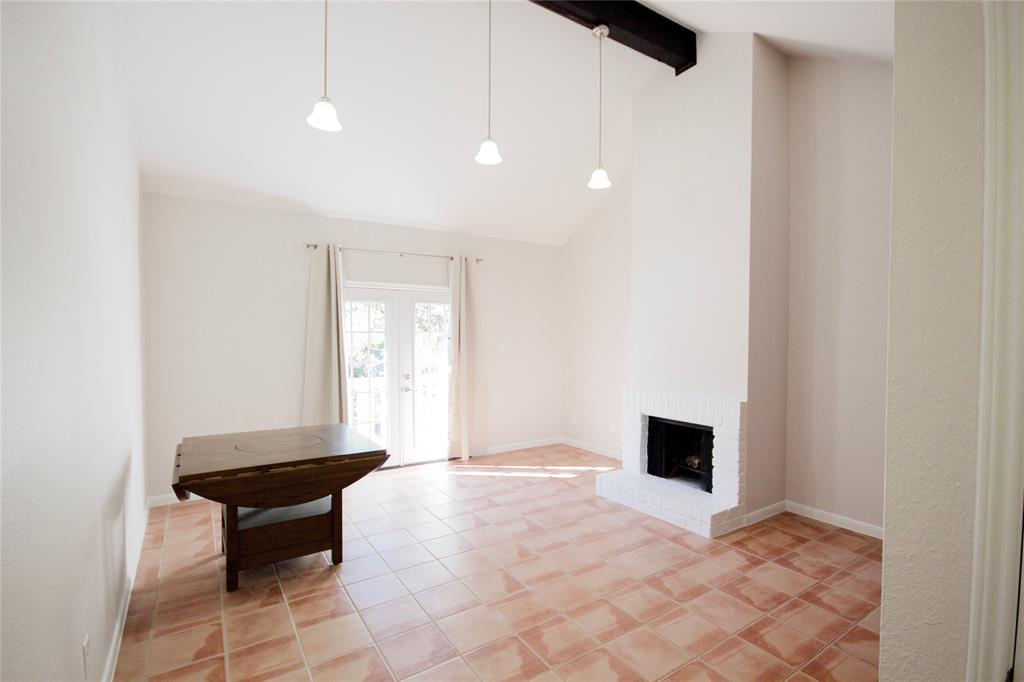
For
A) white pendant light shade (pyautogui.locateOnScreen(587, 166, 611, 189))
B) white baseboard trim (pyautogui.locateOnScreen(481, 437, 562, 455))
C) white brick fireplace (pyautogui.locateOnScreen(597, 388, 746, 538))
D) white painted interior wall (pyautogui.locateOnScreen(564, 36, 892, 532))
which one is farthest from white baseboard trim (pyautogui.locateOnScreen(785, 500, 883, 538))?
white baseboard trim (pyautogui.locateOnScreen(481, 437, 562, 455))

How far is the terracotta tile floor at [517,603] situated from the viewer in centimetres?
209

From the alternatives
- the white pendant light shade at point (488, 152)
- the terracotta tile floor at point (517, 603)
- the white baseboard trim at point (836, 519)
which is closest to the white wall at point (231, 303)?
the terracotta tile floor at point (517, 603)

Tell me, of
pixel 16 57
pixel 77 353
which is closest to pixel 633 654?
pixel 77 353

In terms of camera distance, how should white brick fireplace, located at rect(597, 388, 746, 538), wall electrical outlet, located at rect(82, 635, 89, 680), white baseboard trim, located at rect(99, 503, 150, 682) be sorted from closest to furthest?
wall electrical outlet, located at rect(82, 635, 89, 680) < white baseboard trim, located at rect(99, 503, 150, 682) < white brick fireplace, located at rect(597, 388, 746, 538)

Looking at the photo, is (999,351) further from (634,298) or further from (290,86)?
(290,86)

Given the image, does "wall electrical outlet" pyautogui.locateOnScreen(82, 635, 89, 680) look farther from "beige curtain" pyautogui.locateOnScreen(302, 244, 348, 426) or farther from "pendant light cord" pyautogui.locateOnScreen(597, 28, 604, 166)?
"pendant light cord" pyautogui.locateOnScreen(597, 28, 604, 166)

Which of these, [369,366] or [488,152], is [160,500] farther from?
[488,152]

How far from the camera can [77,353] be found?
168 cm

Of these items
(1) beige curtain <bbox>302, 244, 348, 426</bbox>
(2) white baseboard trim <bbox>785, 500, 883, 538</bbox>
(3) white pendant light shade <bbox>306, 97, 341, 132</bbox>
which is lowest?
(2) white baseboard trim <bbox>785, 500, 883, 538</bbox>

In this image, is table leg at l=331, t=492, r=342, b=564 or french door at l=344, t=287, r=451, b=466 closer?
table leg at l=331, t=492, r=342, b=564

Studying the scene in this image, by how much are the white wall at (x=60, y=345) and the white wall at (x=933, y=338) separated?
6.08 feet

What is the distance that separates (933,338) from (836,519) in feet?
11.2

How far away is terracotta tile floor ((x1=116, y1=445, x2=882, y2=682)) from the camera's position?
2.09 metres

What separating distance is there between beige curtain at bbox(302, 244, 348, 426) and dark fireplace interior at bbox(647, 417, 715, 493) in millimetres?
2958
